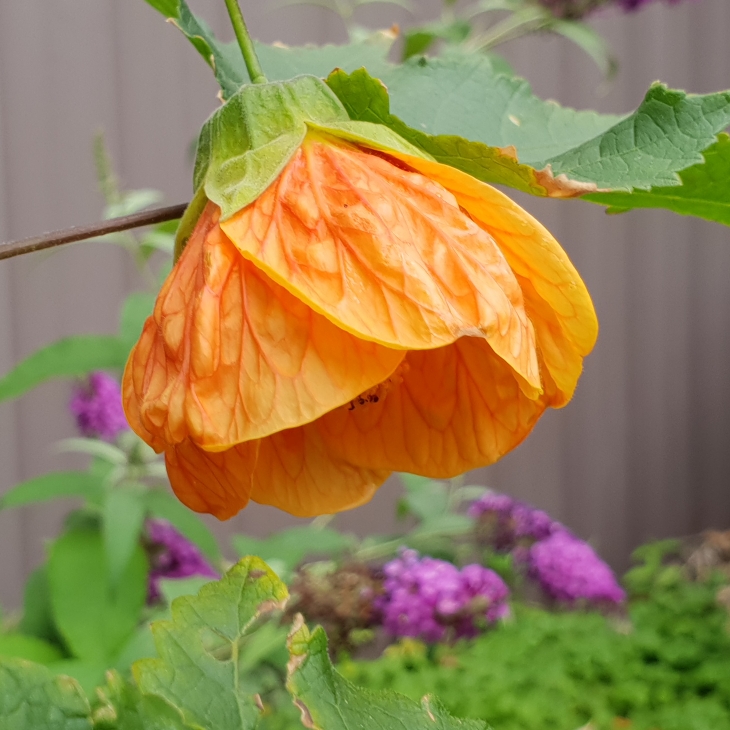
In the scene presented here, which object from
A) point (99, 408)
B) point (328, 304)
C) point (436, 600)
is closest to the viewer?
point (328, 304)

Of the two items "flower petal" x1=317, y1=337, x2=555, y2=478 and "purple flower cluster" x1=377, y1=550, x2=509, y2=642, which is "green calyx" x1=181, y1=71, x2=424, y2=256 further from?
"purple flower cluster" x1=377, y1=550, x2=509, y2=642

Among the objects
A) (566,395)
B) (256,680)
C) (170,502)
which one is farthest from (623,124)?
(256,680)

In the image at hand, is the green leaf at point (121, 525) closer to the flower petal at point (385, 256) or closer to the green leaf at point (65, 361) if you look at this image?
the green leaf at point (65, 361)

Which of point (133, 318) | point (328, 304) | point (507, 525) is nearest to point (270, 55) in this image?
point (328, 304)

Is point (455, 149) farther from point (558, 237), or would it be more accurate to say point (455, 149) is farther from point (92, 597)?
point (558, 237)

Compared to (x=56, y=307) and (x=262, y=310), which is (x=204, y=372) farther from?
(x=56, y=307)

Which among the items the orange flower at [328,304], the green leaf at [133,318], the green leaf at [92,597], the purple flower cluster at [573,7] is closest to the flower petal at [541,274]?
the orange flower at [328,304]

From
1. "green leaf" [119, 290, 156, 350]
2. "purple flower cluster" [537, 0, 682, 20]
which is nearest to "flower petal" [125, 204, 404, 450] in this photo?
"green leaf" [119, 290, 156, 350]
